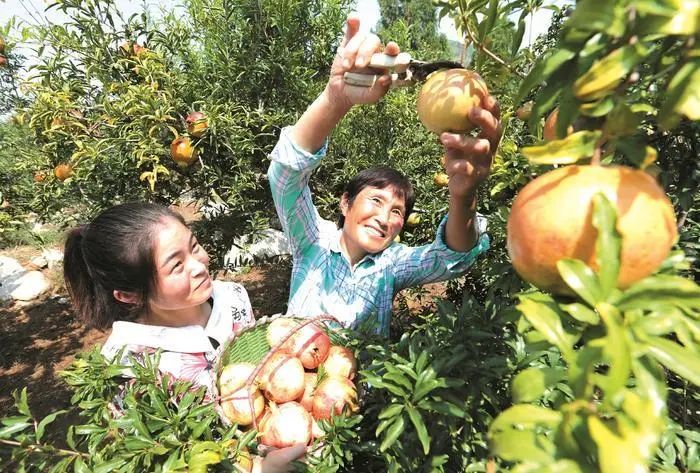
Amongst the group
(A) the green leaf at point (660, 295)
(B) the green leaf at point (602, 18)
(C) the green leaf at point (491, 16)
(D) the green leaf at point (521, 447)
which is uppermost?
(C) the green leaf at point (491, 16)

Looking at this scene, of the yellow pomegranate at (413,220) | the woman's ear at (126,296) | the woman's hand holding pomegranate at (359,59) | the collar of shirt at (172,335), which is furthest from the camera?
the yellow pomegranate at (413,220)

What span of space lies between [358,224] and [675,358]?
4.52 ft

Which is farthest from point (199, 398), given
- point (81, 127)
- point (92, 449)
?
point (81, 127)

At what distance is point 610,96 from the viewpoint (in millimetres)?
498

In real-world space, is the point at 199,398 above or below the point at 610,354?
below

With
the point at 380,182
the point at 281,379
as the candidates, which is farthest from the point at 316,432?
the point at 380,182

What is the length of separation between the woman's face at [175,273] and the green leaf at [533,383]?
127cm

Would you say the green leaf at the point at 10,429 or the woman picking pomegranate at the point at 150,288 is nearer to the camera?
the green leaf at the point at 10,429

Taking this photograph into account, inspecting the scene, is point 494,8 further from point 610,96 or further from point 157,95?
point 157,95

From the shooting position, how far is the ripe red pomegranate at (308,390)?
1405 millimetres

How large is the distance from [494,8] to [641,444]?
771 millimetres

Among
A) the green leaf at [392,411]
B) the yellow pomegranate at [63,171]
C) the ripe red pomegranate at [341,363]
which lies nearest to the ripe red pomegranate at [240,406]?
the ripe red pomegranate at [341,363]

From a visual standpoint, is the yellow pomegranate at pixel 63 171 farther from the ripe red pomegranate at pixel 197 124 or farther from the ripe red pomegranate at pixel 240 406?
the ripe red pomegranate at pixel 240 406

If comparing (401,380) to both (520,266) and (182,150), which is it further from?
(182,150)
